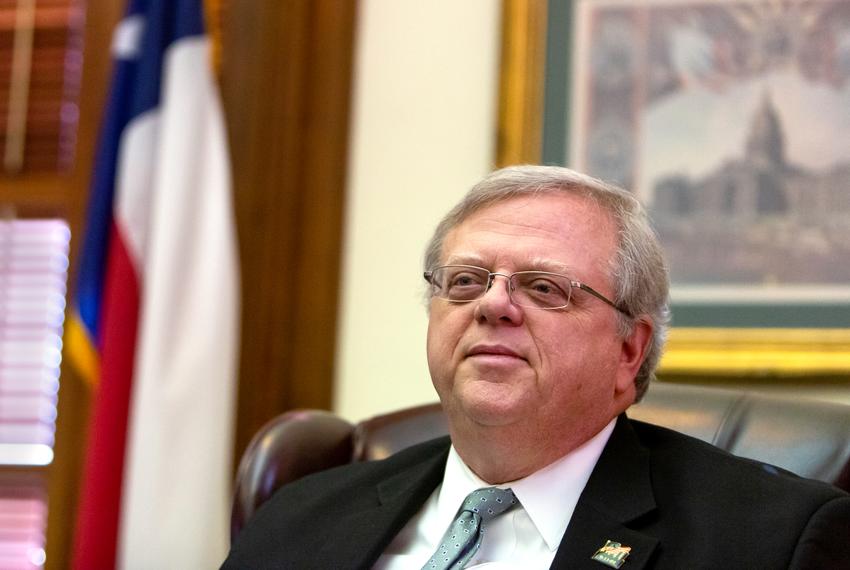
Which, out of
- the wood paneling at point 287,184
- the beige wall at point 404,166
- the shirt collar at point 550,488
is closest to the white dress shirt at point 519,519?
the shirt collar at point 550,488

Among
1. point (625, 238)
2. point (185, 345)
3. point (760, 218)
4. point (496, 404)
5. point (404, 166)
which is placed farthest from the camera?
point (404, 166)

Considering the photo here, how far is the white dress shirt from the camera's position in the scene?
2.06m

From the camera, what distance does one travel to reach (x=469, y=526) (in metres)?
2.09

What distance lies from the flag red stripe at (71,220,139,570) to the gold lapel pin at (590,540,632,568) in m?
2.00

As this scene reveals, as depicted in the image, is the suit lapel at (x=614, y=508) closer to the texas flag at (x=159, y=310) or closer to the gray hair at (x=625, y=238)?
the gray hair at (x=625, y=238)

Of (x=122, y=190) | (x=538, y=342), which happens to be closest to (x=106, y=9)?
(x=122, y=190)

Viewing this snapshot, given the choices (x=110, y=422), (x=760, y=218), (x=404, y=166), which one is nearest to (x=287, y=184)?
(x=404, y=166)

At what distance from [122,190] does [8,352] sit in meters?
0.91

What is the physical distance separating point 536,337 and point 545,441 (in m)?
0.20

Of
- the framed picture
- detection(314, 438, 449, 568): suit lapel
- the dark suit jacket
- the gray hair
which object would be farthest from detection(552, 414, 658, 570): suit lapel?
the framed picture

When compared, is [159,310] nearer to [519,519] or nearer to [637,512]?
[519,519]

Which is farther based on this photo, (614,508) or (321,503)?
(321,503)

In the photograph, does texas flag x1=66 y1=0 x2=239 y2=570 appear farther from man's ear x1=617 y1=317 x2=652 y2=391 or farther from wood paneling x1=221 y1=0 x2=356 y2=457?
man's ear x1=617 y1=317 x2=652 y2=391

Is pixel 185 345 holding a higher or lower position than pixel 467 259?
lower
